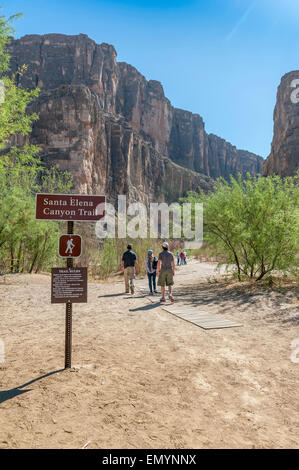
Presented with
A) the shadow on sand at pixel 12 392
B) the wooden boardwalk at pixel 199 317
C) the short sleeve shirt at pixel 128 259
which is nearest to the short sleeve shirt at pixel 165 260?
the wooden boardwalk at pixel 199 317

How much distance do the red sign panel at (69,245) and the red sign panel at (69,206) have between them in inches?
10.3

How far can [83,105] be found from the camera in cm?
5662

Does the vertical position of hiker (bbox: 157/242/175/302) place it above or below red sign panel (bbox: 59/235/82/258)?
below

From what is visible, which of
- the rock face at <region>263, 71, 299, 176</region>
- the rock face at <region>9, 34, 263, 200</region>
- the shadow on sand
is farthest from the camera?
the rock face at <region>263, 71, 299, 176</region>

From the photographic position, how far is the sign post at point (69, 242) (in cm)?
378

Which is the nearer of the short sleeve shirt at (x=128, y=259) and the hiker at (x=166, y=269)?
the hiker at (x=166, y=269)

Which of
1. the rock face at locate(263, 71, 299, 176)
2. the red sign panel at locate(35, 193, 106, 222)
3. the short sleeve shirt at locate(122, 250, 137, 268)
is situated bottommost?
the short sleeve shirt at locate(122, 250, 137, 268)

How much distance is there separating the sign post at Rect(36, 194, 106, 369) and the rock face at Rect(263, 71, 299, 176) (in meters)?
63.1

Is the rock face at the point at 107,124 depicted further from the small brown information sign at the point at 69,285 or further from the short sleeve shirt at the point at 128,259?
the small brown information sign at the point at 69,285

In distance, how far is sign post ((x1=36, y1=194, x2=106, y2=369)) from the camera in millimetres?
3781

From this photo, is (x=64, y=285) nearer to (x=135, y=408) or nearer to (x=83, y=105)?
(x=135, y=408)

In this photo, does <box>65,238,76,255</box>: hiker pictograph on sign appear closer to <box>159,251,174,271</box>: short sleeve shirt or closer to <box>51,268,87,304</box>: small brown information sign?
<box>51,268,87,304</box>: small brown information sign

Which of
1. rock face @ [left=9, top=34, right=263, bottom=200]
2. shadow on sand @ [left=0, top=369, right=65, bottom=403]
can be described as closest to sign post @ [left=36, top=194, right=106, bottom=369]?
shadow on sand @ [left=0, top=369, right=65, bottom=403]

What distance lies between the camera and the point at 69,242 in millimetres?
3873
